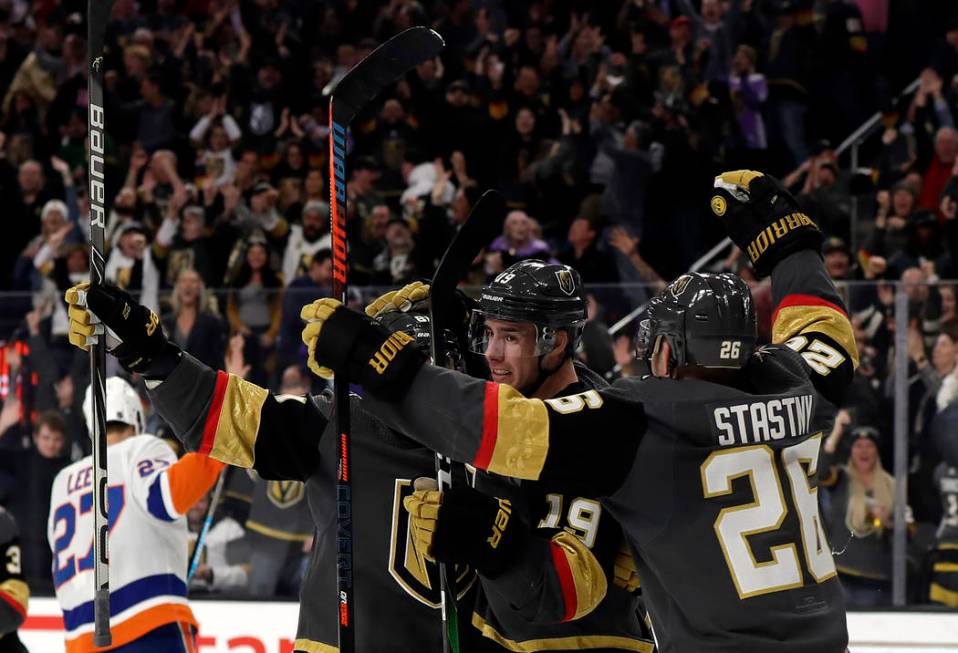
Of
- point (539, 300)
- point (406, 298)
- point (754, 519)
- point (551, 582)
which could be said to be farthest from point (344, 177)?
point (754, 519)

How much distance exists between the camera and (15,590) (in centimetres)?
418

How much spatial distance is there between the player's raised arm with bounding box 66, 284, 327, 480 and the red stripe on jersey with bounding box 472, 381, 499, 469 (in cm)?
77

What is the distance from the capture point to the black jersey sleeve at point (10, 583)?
4160 mm

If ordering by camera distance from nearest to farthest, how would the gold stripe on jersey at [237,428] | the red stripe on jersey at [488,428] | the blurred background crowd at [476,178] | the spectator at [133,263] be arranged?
the red stripe on jersey at [488,428] < the gold stripe on jersey at [237,428] < the blurred background crowd at [476,178] < the spectator at [133,263]

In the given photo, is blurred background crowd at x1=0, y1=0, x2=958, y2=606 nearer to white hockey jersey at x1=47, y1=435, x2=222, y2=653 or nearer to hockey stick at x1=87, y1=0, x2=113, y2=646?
white hockey jersey at x1=47, y1=435, x2=222, y2=653

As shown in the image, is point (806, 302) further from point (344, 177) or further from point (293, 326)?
point (293, 326)

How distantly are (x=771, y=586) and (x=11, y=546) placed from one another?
8.55 feet

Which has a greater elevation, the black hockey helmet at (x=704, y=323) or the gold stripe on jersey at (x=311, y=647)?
the black hockey helmet at (x=704, y=323)

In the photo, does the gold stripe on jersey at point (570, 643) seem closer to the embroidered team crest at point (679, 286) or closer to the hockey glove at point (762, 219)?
the embroidered team crest at point (679, 286)

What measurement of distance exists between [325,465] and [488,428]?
786 mm

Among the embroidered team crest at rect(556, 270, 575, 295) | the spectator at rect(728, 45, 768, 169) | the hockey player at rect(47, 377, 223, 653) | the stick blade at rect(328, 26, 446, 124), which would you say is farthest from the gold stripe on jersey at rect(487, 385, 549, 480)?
the spectator at rect(728, 45, 768, 169)

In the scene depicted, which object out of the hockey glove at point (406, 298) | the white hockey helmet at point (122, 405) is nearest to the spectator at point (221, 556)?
the white hockey helmet at point (122, 405)

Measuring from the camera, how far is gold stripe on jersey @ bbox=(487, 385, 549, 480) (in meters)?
2.37

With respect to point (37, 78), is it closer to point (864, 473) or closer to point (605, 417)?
point (864, 473)
